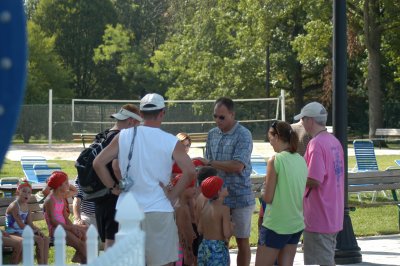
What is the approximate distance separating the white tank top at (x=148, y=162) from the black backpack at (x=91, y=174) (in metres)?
0.77

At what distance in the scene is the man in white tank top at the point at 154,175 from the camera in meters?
6.49

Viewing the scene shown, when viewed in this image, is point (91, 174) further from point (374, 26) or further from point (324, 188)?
point (374, 26)

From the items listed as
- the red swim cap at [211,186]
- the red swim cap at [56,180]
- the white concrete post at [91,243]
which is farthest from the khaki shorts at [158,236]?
the red swim cap at [56,180]

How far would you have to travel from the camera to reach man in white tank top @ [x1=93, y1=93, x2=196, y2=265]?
6.49 m

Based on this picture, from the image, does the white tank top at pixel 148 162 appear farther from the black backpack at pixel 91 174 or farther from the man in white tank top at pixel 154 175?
the black backpack at pixel 91 174

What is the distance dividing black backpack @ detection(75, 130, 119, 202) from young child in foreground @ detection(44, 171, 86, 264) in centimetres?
190

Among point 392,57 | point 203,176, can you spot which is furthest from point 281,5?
point 203,176

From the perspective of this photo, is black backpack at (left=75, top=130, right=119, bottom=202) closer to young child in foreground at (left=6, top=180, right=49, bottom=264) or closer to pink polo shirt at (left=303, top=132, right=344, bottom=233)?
pink polo shirt at (left=303, top=132, right=344, bottom=233)

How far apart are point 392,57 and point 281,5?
6.58 metres

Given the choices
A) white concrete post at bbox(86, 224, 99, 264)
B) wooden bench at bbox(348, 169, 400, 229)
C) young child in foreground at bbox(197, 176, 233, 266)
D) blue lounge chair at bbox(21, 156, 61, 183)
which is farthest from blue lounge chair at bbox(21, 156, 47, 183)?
white concrete post at bbox(86, 224, 99, 264)

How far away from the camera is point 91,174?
7391mm

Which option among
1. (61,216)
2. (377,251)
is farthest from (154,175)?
(377,251)

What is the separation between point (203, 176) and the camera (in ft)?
27.3

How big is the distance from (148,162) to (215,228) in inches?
62.3
